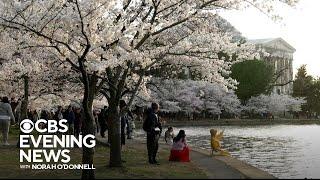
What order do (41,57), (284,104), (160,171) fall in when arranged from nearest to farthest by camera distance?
1. (160,171)
2. (41,57)
3. (284,104)

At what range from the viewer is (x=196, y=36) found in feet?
45.8

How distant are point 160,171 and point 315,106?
105633mm

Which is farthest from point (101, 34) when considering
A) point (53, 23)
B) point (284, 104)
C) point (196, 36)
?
point (284, 104)

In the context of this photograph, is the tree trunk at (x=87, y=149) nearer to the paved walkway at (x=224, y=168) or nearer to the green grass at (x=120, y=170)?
the green grass at (x=120, y=170)

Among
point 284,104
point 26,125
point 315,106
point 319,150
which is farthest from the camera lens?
point 315,106

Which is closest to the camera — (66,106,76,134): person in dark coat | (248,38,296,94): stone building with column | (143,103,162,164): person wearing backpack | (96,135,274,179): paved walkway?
(96,135,274,179): paved walkway

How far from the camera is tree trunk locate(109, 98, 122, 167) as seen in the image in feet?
43.9

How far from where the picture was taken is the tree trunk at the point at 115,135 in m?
13.4

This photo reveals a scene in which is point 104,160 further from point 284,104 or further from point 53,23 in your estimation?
point 284,104

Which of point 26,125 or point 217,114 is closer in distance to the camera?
point 26,125

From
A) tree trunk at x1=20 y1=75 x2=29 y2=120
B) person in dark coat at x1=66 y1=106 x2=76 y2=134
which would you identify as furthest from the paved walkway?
person in dark coat at x1=66 y1=106 x2=76 y2=134

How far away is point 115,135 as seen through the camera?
1355 cm

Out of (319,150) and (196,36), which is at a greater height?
(196,36)

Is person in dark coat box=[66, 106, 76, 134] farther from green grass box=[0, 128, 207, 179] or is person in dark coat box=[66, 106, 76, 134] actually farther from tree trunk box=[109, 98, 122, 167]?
tree trunk box=[109, 98, 122, 167]
